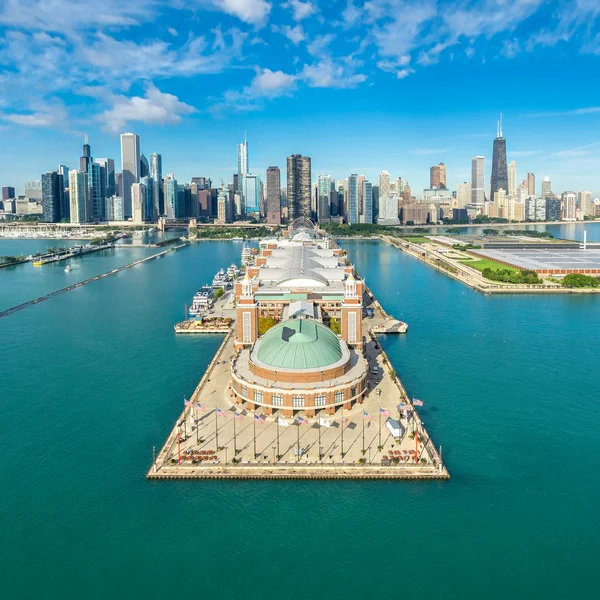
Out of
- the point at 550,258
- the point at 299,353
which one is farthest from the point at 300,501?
the point at 550,258

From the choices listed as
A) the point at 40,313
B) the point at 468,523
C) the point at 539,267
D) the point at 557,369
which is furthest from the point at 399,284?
the point at 468,523

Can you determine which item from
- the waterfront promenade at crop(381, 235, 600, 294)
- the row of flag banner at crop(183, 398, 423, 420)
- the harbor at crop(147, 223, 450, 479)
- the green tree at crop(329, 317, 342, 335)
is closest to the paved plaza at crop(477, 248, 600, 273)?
the waterfront promenade at crop(381, 235, 600, 294)

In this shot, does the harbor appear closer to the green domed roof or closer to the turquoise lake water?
the green domed roof

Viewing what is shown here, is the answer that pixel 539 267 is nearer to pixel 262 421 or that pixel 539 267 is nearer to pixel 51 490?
pixel 262 421

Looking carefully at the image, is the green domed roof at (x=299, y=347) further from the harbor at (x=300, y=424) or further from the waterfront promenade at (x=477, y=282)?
the waterfront promenade at (x=477, y=282)

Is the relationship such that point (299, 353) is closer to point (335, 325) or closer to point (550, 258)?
point (335, 325)
